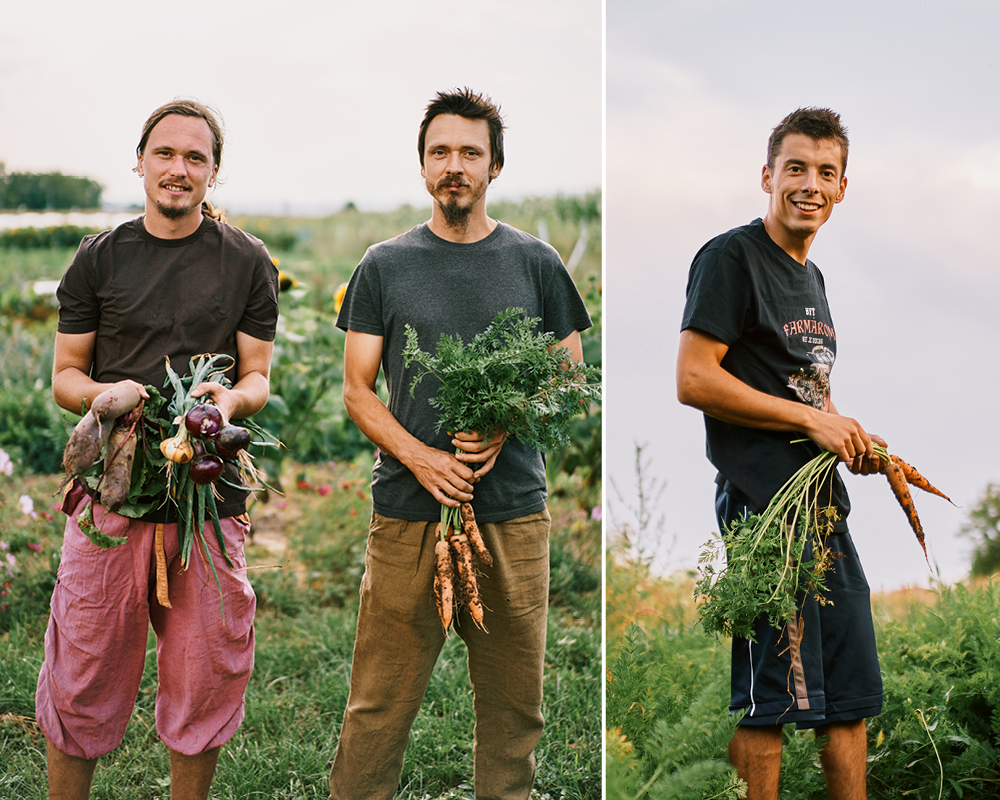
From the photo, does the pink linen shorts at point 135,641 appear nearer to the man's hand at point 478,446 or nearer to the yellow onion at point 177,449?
the yellow onion at point 177,449

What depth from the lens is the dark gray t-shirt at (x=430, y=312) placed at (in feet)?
8.14

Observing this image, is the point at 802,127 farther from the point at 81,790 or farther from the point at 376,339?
the point at 81,790

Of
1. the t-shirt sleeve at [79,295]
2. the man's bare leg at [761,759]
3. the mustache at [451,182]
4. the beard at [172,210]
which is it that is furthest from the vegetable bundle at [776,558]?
the t-shirt sleeve at [79,295]

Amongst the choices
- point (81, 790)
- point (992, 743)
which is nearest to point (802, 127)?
point (992, 743)

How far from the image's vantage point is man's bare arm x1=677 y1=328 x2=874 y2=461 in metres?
2.30

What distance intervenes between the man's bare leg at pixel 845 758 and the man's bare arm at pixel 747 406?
79 cm

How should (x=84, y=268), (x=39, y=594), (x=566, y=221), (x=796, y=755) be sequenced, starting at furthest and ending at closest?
(x=566, y=221)
(x=39, y=594)
(x=796, y=755)
(x=84, y=268)

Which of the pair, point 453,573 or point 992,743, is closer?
point 453,573

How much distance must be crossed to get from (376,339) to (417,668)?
0.98 metres

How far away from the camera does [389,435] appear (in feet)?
7.95

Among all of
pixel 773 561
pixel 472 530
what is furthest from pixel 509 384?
pixel 773 561

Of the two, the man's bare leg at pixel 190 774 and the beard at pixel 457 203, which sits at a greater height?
the beard at pixel 457 203

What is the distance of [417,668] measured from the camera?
2.54 metres

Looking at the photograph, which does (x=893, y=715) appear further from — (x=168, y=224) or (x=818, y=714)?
(x=168, y=224)
